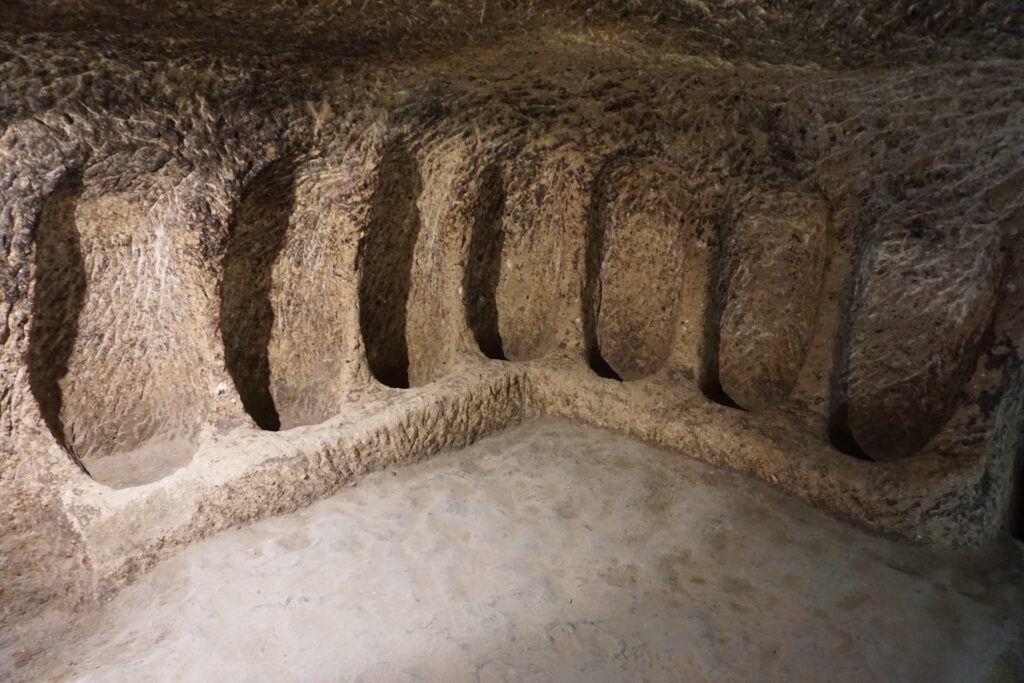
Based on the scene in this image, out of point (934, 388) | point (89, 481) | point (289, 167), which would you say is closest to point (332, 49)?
point (289, 167)

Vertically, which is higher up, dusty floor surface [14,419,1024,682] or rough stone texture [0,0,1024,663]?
rough stone texture [0,0,1024,663]

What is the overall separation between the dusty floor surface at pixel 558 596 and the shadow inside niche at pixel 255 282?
0.36 metres

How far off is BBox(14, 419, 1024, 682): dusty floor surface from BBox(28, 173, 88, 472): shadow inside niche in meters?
0.44

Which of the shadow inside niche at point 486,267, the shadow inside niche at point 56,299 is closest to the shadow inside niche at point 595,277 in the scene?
the shadow inside niche at point 486,267

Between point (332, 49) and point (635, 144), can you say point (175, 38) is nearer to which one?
point (332, 49)

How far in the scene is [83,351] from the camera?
1.90 m

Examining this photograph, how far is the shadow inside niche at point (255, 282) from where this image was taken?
196 centimetres

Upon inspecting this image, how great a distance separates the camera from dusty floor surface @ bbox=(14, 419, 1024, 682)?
5.09ft

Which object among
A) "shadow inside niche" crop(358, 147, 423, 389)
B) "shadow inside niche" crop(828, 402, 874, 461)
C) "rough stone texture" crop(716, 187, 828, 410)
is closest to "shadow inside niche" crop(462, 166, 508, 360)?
"shadow inside niche" crop(358, 147, 423, 389)

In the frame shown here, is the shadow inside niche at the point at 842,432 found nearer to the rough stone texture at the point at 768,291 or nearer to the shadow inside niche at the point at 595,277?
the rough stone texture at the point at 768,291

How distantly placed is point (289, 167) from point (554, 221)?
0.75 meters

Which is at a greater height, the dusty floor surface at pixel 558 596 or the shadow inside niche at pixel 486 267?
the shadow inside niche at pixel 486 267

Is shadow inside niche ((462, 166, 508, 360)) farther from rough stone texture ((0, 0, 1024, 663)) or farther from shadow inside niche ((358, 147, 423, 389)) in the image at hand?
shadow inside niche ((358, 147, 423, 389))

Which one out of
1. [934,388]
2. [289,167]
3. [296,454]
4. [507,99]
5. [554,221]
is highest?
[507,99]
